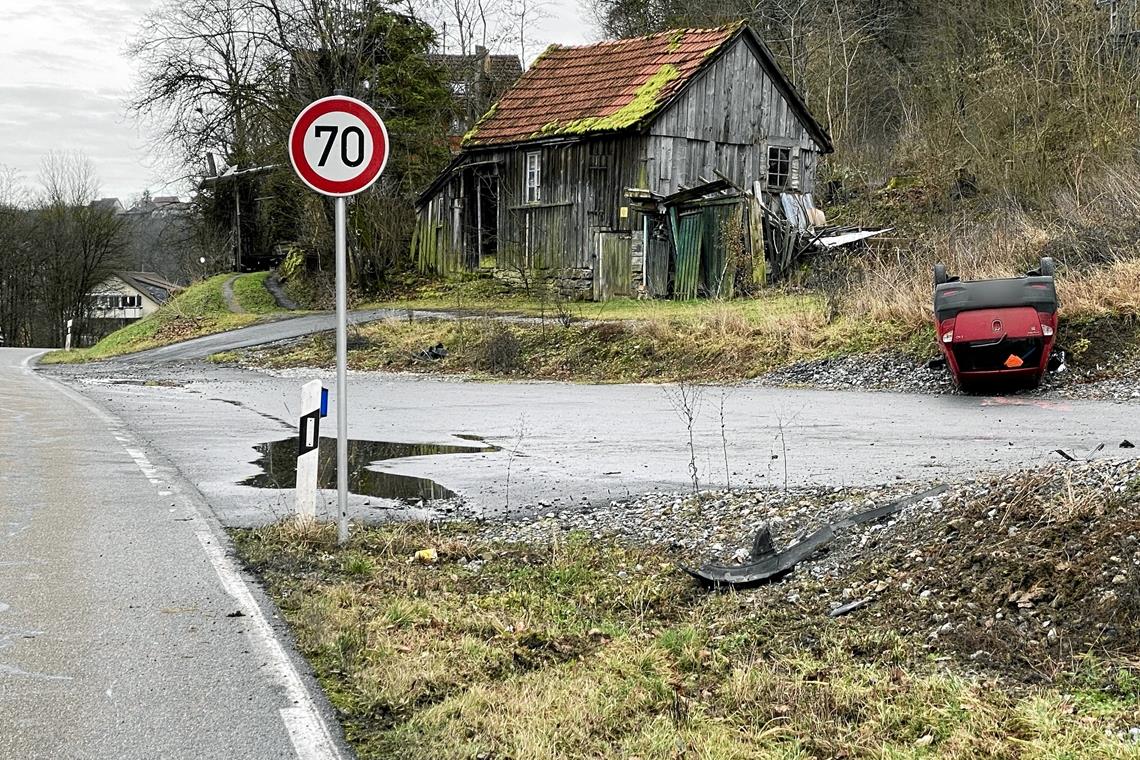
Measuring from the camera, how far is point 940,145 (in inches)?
1399

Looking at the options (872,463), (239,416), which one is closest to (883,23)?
(239,416)

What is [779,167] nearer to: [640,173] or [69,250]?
[640,173]

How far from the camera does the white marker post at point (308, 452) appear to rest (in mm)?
7852

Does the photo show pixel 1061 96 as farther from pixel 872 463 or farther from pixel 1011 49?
pixel 872 463

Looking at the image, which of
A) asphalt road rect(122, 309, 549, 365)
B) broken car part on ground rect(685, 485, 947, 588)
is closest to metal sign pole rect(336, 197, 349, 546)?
broken car part on ground rect(685, 485, 947, 588)

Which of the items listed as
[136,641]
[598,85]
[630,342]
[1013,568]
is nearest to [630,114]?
[598,85]

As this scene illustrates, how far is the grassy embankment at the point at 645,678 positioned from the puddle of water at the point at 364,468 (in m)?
2.89

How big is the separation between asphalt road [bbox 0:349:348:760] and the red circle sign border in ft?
7.95

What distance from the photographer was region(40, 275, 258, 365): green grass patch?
35406mm

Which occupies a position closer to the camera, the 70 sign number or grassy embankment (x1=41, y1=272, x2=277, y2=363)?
the 70 sign number

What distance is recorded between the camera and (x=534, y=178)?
3631cm

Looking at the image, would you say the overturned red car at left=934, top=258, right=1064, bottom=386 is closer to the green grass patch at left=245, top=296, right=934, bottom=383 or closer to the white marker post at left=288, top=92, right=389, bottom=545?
the green grass patch at left=245, top=296, right=934, bottom=383

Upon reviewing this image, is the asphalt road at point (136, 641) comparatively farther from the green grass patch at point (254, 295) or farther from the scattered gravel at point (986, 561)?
the green grass patch at point (254, 295)

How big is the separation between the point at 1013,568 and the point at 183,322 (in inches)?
1377
